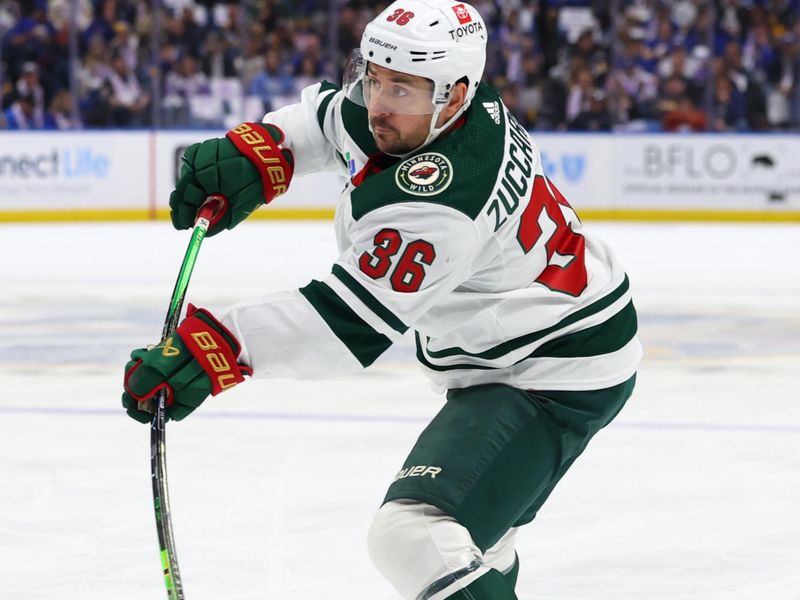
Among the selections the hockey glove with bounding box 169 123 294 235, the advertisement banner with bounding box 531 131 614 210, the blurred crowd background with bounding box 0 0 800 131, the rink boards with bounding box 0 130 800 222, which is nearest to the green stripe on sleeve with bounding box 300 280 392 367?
the hockey glove with bounding box 169 123 294 235

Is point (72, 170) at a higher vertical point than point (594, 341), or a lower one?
lower

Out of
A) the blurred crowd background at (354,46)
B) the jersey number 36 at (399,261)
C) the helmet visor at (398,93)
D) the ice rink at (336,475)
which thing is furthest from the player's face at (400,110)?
the blurred crowd background at (354,46)

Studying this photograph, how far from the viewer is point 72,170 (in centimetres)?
1285

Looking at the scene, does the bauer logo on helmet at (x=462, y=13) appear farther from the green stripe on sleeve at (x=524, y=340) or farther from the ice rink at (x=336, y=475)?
the ice rink at (x=336, y=475)

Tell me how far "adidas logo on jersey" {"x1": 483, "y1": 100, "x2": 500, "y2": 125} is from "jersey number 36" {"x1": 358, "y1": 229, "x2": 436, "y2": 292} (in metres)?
0.35

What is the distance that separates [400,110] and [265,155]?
58cm

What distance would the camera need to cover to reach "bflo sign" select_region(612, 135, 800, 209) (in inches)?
537

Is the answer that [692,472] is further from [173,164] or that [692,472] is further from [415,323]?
[173,164]

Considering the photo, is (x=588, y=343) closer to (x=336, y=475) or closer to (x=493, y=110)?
(x=493, y=110)

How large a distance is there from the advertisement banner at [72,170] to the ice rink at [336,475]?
17.7 feet

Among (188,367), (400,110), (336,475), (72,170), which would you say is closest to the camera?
(188,367)

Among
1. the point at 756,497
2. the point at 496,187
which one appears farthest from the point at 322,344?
the point at 756,497

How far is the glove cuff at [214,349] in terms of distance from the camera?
77.3 inches

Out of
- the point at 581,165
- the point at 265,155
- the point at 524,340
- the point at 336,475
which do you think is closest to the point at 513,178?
the point at 524,340
